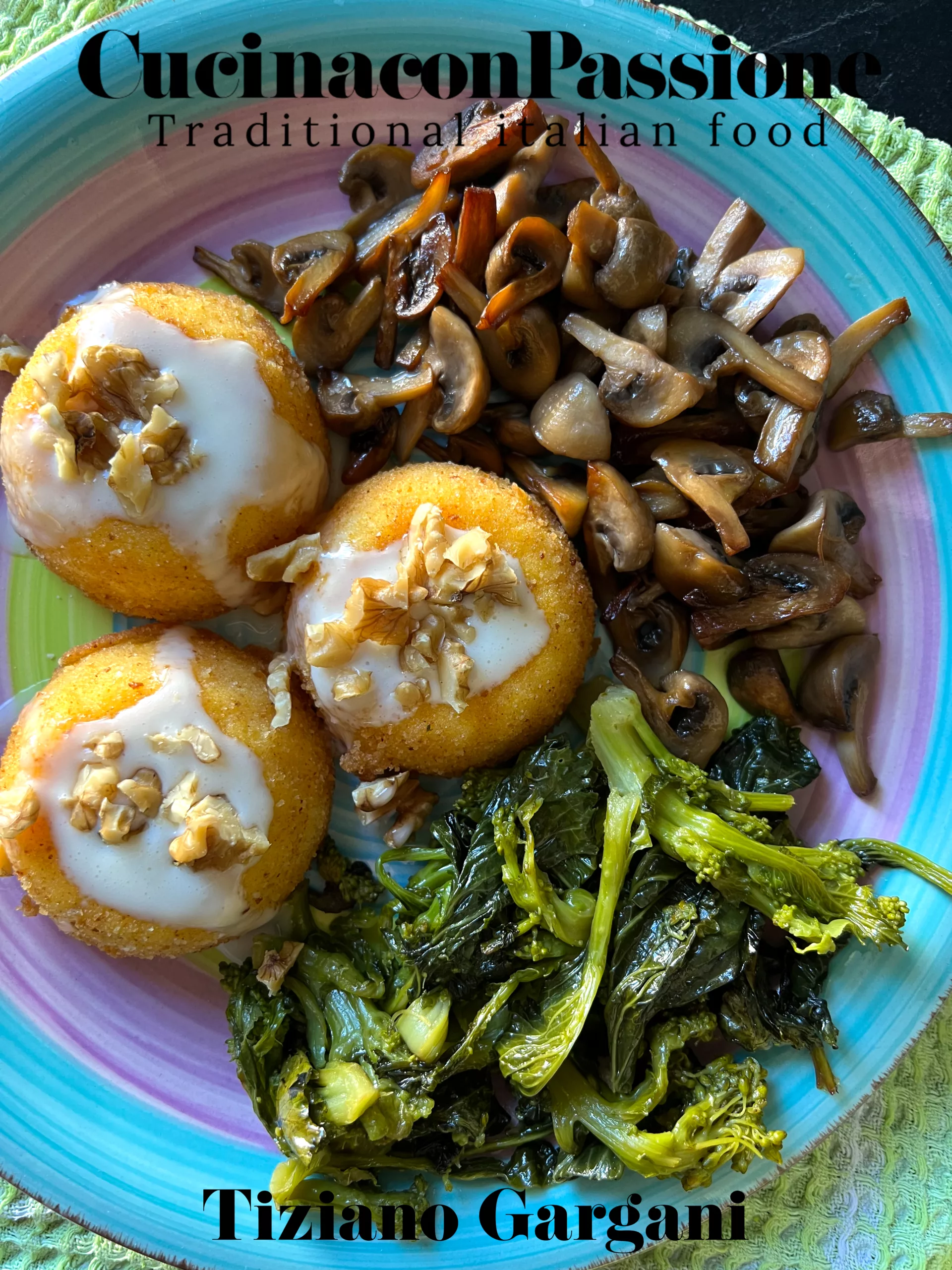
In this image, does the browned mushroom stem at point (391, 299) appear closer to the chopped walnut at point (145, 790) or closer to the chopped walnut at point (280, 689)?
the chopped walnut at point (280, 689)

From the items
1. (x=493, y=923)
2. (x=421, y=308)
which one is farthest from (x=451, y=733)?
(x=421, y=308)

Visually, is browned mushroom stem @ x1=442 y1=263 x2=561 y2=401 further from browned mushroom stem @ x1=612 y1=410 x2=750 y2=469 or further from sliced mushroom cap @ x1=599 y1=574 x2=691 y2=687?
sliced mushroom cap @ x1=599 y1=574 x2=691 y2=687

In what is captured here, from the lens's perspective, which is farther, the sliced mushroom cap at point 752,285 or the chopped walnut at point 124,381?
the sliced mushroom cap at point 752,285

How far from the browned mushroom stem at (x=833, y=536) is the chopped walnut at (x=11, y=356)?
2.07 meters

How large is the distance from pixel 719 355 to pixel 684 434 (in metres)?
0.21

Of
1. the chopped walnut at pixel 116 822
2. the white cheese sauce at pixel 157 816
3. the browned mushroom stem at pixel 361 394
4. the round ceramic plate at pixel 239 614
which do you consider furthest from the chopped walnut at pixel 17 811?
the browned mushroom stem at pixel 361 394

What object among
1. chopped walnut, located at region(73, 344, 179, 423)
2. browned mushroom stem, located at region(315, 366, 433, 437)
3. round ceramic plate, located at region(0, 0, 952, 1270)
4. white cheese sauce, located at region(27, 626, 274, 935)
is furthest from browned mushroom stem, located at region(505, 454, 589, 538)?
white cheese sauce, located at region(27, 626, 274, 935)

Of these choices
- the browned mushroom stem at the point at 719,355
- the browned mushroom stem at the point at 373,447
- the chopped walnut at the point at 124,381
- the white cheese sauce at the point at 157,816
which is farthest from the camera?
the browned mushroom stem at the point at 373,447

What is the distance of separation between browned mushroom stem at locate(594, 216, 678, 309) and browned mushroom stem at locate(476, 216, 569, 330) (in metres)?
0.12

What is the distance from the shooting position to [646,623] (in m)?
2.42

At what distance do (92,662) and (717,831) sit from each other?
1.66 m

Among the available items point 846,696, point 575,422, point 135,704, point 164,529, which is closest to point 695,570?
point 575,422

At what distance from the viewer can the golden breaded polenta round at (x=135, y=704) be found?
218 cm

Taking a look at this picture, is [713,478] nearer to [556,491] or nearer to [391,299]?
[556,491]
